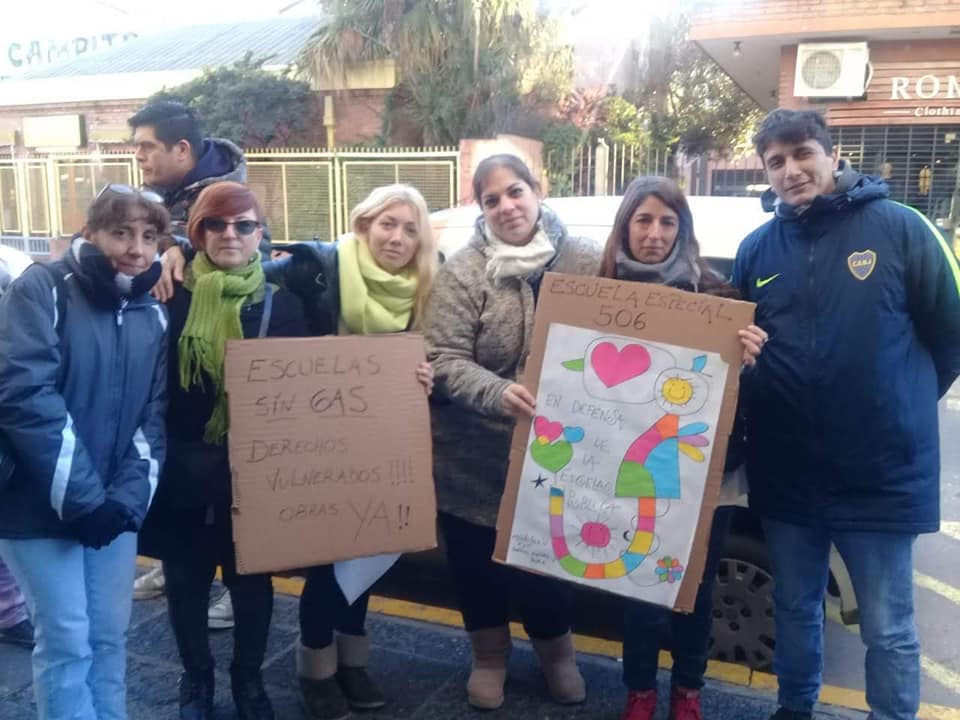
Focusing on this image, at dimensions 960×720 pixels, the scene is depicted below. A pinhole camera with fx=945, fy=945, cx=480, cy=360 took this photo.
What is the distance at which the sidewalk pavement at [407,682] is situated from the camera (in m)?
3.23

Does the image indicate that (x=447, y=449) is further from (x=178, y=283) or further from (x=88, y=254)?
(x=88, y=254)

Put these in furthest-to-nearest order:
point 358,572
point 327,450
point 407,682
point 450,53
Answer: point 450,53 → point 407,682 → point 358,572 → point 327,450

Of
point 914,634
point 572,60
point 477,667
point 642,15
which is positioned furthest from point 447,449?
point 642,15

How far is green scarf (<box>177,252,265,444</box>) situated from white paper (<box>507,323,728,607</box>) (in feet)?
3.07

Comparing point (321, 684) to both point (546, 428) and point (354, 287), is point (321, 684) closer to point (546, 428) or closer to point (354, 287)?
point (546, 428)

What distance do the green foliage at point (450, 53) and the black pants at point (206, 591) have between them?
49.1 ft

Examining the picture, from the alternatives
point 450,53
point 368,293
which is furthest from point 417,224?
point 450,53

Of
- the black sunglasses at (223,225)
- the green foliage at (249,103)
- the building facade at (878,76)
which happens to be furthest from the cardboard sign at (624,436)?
the green foliage at (249,103)

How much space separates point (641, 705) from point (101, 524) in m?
1.73

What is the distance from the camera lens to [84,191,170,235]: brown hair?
265cm

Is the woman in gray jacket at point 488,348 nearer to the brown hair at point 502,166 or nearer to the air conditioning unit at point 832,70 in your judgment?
the brown hair at point 502,166

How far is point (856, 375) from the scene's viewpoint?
2.62 m

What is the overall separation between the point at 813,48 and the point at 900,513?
43.6ft

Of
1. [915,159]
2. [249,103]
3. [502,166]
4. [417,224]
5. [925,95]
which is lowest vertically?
[417,224]
